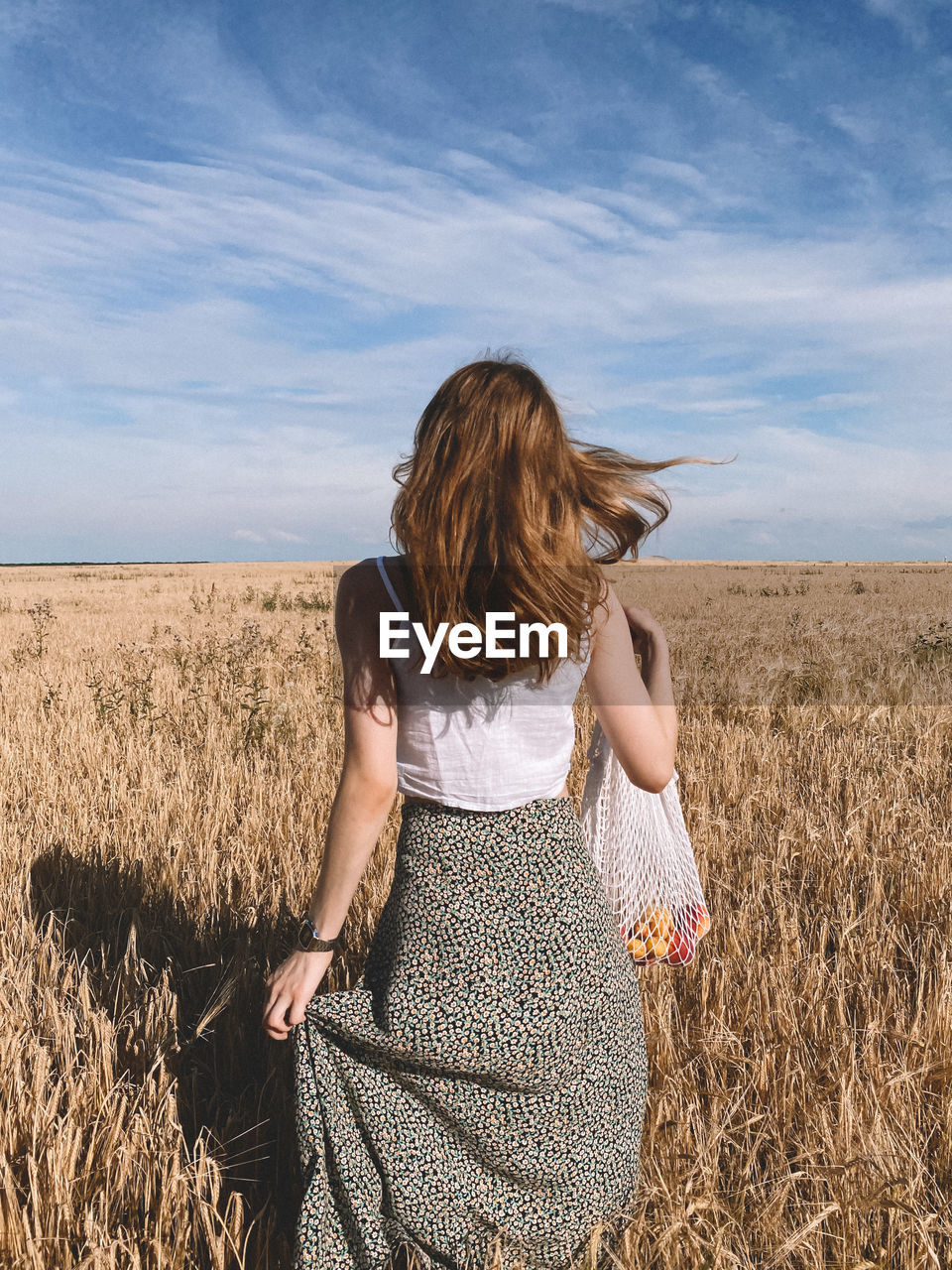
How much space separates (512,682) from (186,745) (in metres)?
4.36

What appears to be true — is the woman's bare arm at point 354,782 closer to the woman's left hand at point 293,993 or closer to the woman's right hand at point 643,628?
the woman's left hand at point 293,993

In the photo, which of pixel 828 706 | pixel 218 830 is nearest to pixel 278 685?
pixel 218 830

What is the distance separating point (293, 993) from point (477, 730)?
25.9 inches

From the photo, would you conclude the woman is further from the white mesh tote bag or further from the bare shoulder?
the white mesh tote bag

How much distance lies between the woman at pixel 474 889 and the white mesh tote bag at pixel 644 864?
37 cm

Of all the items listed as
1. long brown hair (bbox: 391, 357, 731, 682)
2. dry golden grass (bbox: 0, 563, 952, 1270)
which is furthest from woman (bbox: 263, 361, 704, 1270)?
dry golden grass (bbox: 0, 563, 952, 1270)

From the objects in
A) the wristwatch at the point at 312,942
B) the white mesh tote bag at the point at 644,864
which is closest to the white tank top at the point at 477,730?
the wristwatch at the point at 312,942

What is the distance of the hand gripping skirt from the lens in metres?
1.75

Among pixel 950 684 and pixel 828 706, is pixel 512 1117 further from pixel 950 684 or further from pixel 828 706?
pixel 950 684

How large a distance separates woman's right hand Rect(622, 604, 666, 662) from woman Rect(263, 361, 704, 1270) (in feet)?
0.22

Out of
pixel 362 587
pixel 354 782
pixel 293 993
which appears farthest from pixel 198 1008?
pixel 362 587

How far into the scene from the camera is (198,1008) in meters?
2.85

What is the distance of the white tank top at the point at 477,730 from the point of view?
6.05 feet

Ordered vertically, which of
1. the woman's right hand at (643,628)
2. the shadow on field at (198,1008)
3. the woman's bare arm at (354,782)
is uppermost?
the woman's right hand at (643,628)
